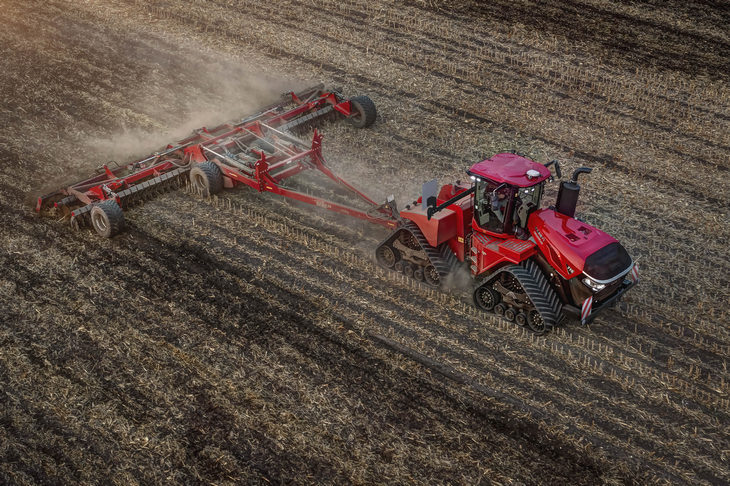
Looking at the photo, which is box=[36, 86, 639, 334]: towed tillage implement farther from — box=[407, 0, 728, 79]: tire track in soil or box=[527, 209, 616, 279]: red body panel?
box=[407, 0, 728, 79]: tire track in soil

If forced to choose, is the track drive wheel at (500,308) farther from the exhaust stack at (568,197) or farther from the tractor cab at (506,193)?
the exhaust stack at (568,197)

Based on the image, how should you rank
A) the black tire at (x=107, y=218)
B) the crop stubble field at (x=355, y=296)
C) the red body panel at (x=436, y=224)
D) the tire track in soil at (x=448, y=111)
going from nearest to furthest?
the crop stubble field at (x=355, y=296)
the red body panel at (x=436, y=224)
the black tire at (x=107, y=218)
the tire track in soil at (x=448, y=111)

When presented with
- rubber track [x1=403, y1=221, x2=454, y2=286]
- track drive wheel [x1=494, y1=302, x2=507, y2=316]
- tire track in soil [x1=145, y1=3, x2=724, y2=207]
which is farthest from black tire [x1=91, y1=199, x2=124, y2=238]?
tire track in soil [x1=145, y1=3, x2=724, y2=207]

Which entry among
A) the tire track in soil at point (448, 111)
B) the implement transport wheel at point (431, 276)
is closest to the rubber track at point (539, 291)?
the implement transport wheel at point (431, 276)

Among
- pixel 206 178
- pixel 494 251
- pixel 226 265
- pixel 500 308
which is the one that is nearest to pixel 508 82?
pixel 206 178

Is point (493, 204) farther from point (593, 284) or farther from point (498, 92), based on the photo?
point (498, 92)

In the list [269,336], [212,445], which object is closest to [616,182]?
[269,336]

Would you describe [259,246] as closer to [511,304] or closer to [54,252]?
[54,252]
